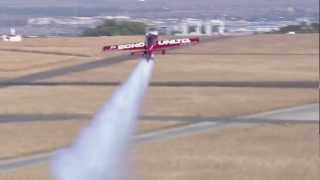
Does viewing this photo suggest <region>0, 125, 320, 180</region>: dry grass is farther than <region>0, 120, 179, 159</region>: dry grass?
No

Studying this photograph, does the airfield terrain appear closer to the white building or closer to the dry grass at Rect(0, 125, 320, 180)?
the dry grass at Rect(0, 125, 320, 180)

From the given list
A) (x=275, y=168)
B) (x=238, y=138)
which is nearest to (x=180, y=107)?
(x=238, y=138)

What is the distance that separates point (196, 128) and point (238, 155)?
6.96 m

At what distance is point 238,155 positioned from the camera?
21844 mm

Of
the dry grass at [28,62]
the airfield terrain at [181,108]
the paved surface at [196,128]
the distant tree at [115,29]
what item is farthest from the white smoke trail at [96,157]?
the distant tree at [115,29]

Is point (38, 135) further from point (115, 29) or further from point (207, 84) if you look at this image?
point (115, 29)

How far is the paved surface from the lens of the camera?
21.2 metres

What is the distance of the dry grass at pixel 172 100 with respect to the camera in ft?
117

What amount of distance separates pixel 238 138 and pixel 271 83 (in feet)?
82.2

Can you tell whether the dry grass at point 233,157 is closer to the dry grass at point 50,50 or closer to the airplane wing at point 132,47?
the airplane wing at point 132,47

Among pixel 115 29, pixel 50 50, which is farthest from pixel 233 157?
pixel 115 29

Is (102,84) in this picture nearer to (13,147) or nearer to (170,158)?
(13,147)

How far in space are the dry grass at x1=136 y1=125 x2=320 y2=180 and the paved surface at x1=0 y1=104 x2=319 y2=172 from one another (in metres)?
0.99

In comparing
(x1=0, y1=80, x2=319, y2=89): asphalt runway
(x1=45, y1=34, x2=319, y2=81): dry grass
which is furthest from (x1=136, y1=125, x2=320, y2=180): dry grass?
(x1=45, y1=34, x2=319, y2=81): dry grass
